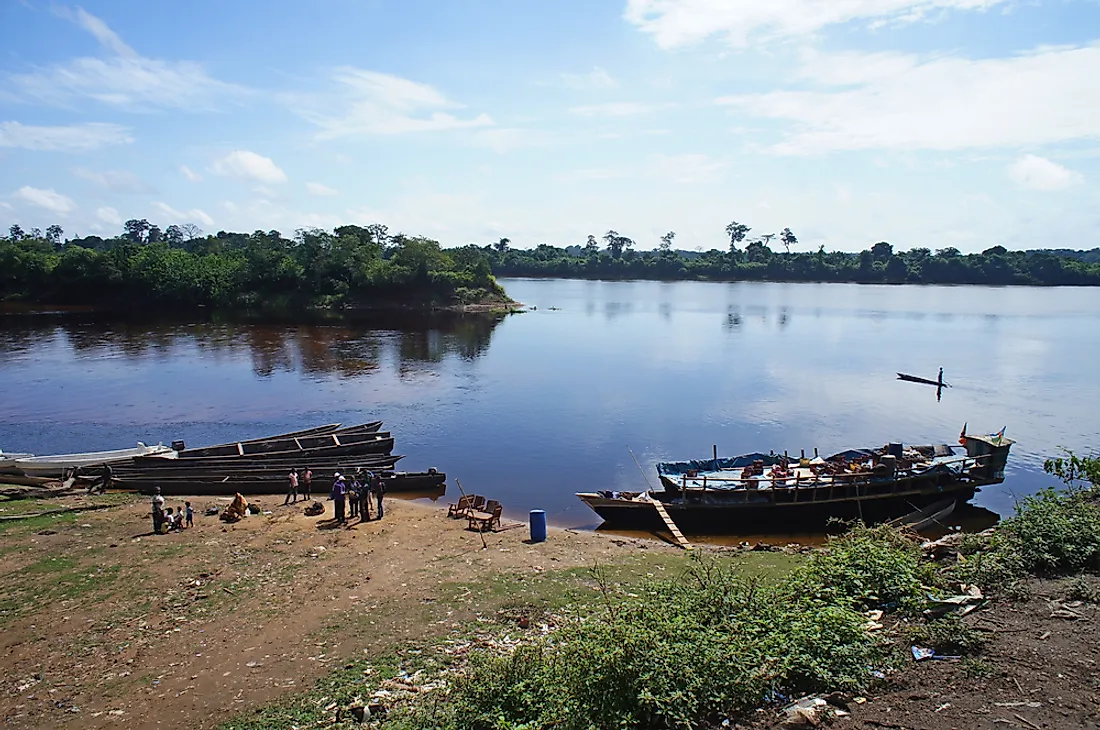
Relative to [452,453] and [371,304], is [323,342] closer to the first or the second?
[371,304]

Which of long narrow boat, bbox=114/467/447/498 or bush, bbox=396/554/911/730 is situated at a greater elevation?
bush, bbox=396/554/911/730

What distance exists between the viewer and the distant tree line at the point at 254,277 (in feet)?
317

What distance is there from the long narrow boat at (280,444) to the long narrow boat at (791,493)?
12073 mm

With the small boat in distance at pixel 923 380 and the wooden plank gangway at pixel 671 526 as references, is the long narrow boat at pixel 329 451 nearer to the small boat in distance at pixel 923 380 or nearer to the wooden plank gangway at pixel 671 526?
the wooden plank gangway at pixel 671 526

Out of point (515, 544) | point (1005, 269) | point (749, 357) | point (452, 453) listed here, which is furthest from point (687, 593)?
point (1005, 269)

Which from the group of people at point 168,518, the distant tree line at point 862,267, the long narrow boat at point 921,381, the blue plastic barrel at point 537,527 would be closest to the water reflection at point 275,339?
the group of people at point 168,518

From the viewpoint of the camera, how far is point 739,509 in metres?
23.6

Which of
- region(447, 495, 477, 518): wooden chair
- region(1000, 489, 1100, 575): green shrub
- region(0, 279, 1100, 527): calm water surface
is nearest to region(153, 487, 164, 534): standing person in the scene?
region(447, 495, 477, 518): wooden chair

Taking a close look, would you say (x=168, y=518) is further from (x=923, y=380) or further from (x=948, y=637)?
(x=923, y=380)

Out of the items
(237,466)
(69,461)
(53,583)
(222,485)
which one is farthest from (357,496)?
(69,461)

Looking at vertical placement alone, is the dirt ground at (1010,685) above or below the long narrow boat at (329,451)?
above

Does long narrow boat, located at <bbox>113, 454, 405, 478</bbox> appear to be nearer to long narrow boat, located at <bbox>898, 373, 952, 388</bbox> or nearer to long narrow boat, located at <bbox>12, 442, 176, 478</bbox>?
long narrow boat, located at <bbox>12, 442, 176, 478</bbox>

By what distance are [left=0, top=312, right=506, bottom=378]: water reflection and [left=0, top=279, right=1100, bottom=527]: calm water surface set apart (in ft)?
1.21

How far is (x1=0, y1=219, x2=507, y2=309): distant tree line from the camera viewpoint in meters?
96.7
